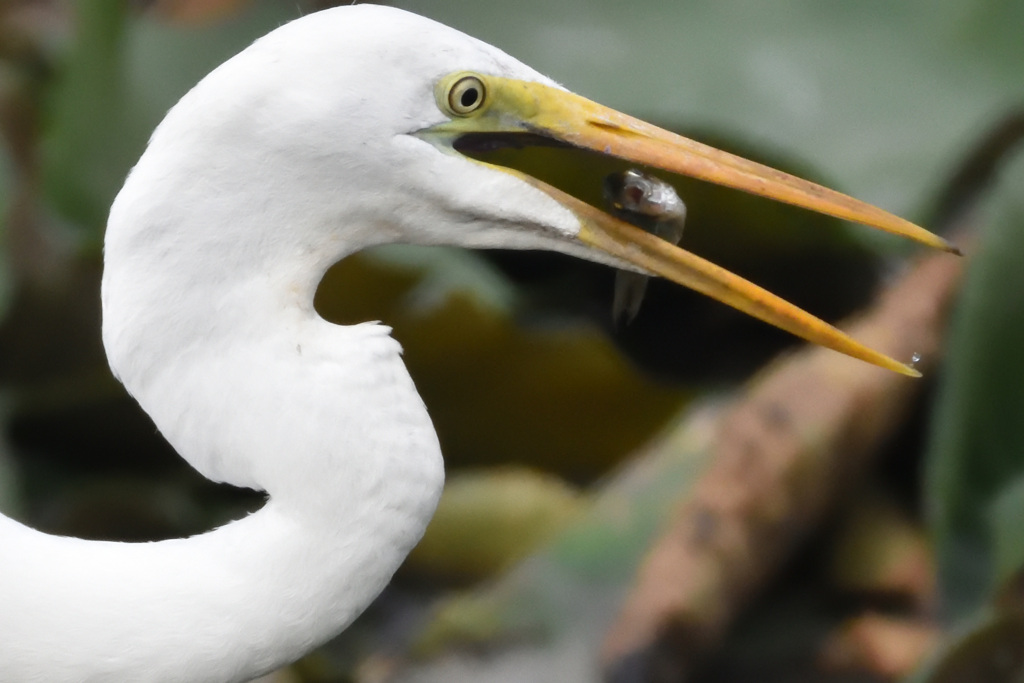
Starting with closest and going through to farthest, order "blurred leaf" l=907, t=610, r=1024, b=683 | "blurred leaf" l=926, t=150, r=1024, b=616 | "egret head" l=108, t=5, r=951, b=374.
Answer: "egret head" l=108, t=5, r=951, b=374
"blurred leaf" l=907, t=610, r=1024, b=683
"blurred leaf" l=926, t=150, r=1024, b=616

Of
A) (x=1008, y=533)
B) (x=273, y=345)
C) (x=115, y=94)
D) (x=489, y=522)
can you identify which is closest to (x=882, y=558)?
(x=1008, y=533)

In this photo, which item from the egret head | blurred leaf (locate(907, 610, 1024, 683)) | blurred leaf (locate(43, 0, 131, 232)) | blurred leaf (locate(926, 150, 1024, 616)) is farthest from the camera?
blurred leaf (locate(43, 0, 131, 232))

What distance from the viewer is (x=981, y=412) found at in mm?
1125

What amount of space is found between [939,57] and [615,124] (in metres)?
0.97

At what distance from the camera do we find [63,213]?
128cm

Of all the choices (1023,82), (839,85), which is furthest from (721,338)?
(1023,82)

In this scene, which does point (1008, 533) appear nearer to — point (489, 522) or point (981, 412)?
point (981, 412)

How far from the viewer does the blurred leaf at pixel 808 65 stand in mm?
1264

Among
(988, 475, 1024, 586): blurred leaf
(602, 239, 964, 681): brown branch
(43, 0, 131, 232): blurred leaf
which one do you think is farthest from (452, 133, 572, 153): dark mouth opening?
(43, 0, 131, 232): blurred leaf

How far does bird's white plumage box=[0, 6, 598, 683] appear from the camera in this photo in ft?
1.55

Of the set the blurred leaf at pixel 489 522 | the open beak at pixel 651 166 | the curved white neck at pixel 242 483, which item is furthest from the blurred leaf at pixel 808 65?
the curved white neck at pixel 242 483

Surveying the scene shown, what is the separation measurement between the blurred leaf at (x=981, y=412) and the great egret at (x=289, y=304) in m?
0.66

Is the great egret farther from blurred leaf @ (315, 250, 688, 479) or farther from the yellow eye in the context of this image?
blurred leaf @ (315, 250, 688, 479)

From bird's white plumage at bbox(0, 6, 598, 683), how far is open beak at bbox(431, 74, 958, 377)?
0.05 ft
